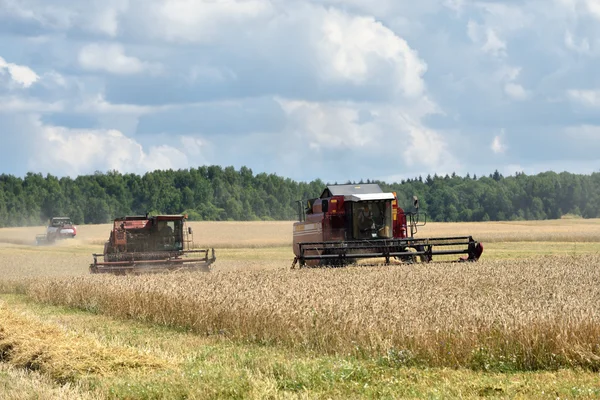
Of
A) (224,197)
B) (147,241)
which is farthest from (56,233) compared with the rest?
(224,197)

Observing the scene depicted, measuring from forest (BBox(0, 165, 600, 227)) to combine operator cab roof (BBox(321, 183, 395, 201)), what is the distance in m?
94.7

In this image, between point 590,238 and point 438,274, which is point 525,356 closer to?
point 438,274

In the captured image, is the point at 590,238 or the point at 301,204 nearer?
the point at 301,204

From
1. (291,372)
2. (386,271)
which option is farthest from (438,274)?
(291,372)

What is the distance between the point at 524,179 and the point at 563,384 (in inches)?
6466

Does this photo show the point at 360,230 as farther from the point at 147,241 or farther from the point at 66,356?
the point at 66,356

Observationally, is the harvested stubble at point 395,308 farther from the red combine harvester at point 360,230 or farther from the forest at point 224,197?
the forest at point 224,197

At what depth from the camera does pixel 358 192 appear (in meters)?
28.1

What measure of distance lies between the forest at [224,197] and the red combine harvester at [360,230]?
9494 cm

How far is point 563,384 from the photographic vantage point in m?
9.16

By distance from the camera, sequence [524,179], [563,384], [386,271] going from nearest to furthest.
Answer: [563,384] < [386,271] < [524,179]

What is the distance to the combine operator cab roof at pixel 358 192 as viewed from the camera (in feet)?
89.1

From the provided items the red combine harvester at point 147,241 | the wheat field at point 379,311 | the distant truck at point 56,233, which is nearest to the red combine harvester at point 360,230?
the wheat field at point 379,311

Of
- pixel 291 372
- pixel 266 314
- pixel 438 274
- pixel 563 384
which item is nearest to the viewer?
pixel 563 384
